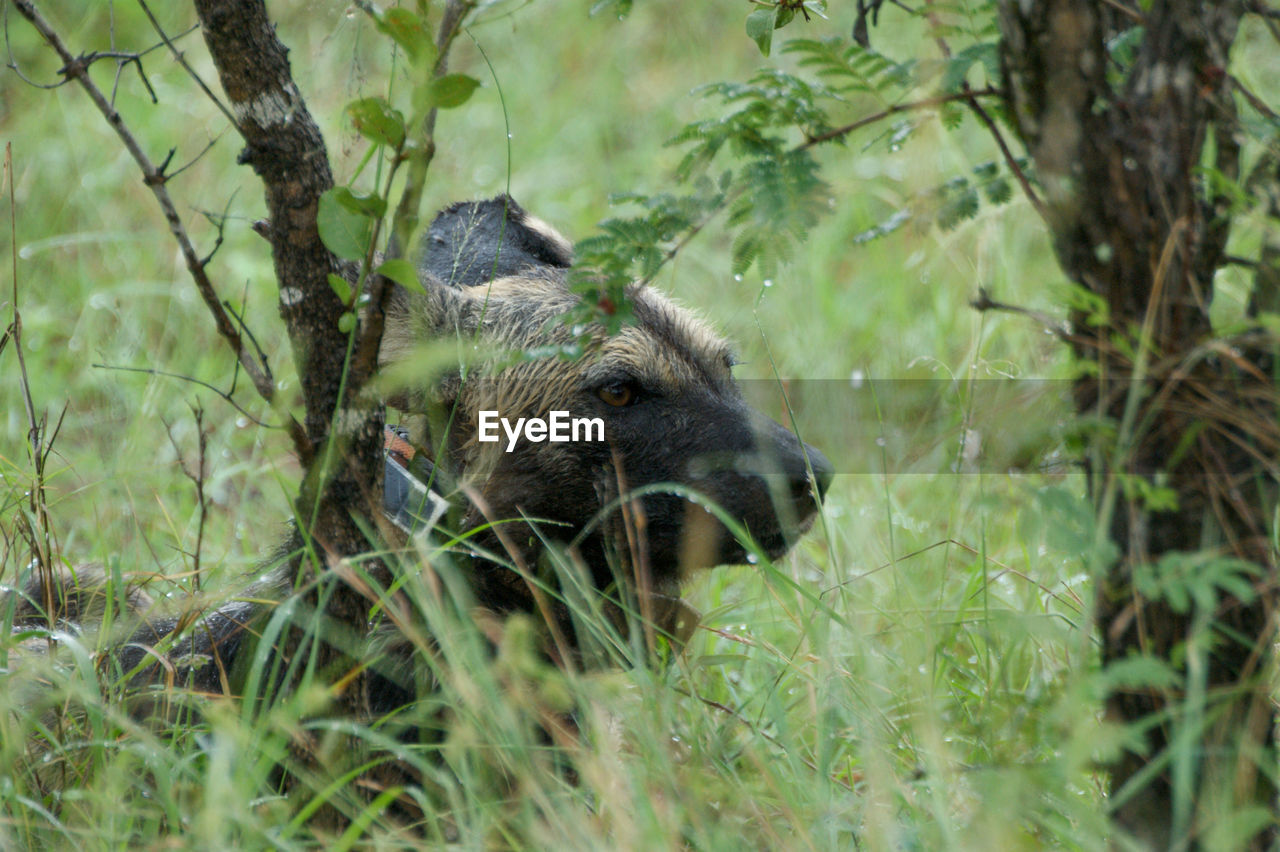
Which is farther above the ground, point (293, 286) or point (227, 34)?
point (227, 34)

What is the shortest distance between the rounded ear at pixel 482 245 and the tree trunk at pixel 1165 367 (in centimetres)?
205

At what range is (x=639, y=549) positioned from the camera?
2.89m

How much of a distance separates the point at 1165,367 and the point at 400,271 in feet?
4.34

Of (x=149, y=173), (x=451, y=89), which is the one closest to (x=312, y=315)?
(x=149, y=173)

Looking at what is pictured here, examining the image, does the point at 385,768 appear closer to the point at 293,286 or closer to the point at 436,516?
the point at 436,516

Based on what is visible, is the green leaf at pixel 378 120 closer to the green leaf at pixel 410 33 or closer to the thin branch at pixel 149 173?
the green leaf at pixel 410 33

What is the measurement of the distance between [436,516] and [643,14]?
7.01 metres

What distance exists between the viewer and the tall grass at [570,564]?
1.92 meters

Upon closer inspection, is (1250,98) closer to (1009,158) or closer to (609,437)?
(1009,158)

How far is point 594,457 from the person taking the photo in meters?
3.07

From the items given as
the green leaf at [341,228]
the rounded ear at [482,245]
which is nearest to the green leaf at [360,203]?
the green leaf at [341,228]

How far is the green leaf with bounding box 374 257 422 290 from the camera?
2.06 meters

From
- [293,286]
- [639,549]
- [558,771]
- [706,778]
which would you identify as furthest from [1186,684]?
[293,286]

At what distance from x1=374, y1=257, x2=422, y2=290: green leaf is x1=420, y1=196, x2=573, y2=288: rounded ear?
53.6 inches
